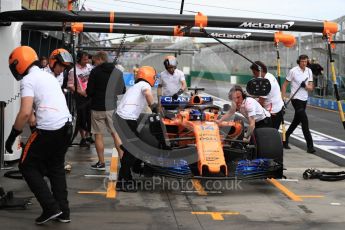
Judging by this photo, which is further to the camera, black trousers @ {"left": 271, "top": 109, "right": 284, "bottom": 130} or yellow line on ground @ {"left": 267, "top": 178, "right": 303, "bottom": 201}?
black trousers @ {"left": 271, "top": 109, "right": 284, "bottom": 130}

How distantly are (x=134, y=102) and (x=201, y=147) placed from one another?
45.0 inches

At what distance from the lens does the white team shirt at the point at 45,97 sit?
18.9ft

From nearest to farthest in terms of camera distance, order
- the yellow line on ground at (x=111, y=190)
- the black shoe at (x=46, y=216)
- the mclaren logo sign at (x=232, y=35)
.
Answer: the black shoe at (x=46, y=216) < the yellow line on ground at (x=111, y=190) < the mclaren logo sign at (x=232, y=35)

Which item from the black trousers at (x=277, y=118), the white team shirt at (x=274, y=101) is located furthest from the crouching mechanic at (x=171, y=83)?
the black trousers at (x=277, y=118)

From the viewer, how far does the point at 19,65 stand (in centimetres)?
586

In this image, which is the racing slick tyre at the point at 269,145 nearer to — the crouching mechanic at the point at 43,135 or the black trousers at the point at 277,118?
the black trousers at the point at 277,118

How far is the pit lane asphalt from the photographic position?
234 inches

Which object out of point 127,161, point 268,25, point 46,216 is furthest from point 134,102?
point 46,216

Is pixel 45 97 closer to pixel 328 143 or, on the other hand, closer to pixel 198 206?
pixel 198 206

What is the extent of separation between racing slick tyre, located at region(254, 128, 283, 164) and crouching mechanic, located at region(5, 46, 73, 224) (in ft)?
10.0

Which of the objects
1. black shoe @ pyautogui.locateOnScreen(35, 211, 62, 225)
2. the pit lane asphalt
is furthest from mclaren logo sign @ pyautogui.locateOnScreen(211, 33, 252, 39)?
black shoe @ pyautogui.locateOnScreen(35, 211, 62, 225)

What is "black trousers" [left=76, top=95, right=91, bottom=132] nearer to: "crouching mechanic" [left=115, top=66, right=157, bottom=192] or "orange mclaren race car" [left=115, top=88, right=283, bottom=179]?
"orange mclaren race car" [left=115, top=88, right=283, bottom=179]

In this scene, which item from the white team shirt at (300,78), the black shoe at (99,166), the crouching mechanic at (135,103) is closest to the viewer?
the crouching mechanic at (135,103)

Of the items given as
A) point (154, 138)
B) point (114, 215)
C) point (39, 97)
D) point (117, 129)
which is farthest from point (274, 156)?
point (39, 97)
